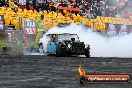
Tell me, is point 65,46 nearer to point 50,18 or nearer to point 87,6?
point 50,18

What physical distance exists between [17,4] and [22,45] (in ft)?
23.9

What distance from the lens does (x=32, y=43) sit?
2994cm

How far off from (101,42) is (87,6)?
10922 millimetres

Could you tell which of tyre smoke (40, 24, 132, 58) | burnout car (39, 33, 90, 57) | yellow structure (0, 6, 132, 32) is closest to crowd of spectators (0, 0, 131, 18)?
yellow structure (0, 6, 132, 32)

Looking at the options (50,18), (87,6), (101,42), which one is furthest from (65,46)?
(87,6)

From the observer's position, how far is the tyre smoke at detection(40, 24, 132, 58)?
28.9 m

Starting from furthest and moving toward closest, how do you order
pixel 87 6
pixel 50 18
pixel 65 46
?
1. pixel 87 6
2. pixel 50 18
3. pixel 65 46

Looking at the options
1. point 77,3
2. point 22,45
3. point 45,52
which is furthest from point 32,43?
point 77,3

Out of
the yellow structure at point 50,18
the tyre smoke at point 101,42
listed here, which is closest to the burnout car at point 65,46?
the tyre smoke at point 101,42

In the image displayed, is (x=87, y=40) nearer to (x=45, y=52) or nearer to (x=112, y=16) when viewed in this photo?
(x=45, y=52)

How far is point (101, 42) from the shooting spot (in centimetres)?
3095

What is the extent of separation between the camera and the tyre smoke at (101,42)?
28.9m

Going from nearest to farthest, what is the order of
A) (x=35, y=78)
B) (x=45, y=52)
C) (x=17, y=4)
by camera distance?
(x=35, y=78) < (x=45, y=52) < (x=17, y=4)

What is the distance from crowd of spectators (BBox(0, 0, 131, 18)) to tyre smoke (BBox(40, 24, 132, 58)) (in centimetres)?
500
